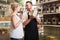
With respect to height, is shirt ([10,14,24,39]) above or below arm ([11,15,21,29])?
below

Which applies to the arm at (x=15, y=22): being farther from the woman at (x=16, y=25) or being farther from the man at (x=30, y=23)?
the man at (x=30, y=23)

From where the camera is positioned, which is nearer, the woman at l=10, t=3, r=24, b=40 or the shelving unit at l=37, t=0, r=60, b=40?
the woman at l=10, t=3, r=24, b=40

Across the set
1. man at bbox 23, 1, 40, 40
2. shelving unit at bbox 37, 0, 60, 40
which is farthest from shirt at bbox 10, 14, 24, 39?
shelving unit at bbox 37, 0, 60, 40

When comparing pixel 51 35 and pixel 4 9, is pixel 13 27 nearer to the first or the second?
pixel 4 9

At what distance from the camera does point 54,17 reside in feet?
12.7

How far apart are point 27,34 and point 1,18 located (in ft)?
1.93

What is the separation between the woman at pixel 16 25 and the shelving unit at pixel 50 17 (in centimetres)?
45

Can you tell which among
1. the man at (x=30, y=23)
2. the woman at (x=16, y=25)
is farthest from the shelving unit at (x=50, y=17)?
the woman at (x=16, y=25)

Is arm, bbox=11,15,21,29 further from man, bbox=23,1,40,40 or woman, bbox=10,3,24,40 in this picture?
man, bbox=23,1,40,40

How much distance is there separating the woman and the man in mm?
124

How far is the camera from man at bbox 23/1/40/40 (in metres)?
3.76

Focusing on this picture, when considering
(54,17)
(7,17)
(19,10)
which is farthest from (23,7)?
(54,17)

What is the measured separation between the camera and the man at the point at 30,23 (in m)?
3.76

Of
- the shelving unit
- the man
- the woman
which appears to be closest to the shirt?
the woman
